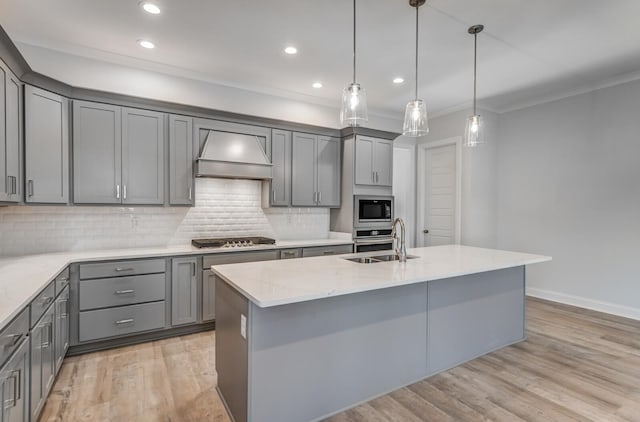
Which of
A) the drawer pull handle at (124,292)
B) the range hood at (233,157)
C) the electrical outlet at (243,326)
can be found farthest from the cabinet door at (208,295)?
the electrical outlet at (243,326)

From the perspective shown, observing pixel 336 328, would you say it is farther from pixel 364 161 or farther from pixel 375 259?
pixel 364 161

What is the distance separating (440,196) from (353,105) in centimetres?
379

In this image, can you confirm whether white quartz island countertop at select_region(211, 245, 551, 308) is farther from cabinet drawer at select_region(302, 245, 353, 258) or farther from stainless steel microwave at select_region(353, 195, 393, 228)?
stainless steel microwave at select_region(353, 195, 393, 228)

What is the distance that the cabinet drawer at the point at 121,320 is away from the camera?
296cm

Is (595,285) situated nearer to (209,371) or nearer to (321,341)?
(321,341)

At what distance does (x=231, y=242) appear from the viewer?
3.88m

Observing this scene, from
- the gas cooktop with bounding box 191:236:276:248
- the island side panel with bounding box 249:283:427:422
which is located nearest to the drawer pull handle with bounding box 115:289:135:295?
the gas cooktop with bounding box 191:236:276:248

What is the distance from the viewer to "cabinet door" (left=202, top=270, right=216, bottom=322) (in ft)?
11.6

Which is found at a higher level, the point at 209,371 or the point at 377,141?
the point at 377,141

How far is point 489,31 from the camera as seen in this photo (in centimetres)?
300

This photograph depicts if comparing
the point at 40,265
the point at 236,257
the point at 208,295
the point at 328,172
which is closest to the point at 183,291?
Result: the point at 208,295

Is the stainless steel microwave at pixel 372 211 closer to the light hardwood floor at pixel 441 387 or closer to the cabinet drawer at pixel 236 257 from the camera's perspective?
the cabinet drawer at pixel 236 257

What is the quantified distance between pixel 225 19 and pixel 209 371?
9.66 feet

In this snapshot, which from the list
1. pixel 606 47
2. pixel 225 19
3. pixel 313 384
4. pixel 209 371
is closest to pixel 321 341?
pixel 313 384
